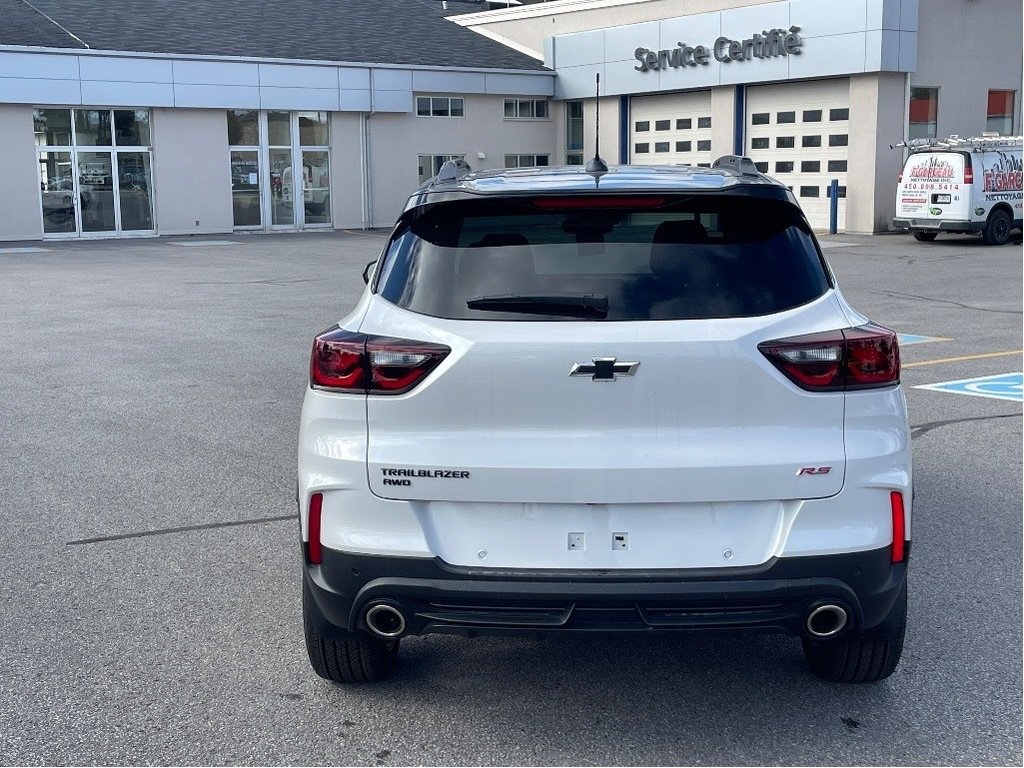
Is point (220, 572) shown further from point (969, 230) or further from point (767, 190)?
point (969, 230)

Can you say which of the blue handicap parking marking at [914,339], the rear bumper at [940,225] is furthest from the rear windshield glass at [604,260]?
the rear bumper at [940,225]

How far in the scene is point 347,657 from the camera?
416 centimetres

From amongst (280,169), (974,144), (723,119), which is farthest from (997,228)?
(280,169)

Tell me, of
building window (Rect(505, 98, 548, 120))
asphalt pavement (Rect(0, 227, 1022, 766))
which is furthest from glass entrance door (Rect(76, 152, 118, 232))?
asphalt pavement (Rect(0, 227, 1022, 766))

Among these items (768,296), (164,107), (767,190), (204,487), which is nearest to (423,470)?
(768,296)

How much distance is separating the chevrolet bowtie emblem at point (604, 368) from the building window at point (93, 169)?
106 ft

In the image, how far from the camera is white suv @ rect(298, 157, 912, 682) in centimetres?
355

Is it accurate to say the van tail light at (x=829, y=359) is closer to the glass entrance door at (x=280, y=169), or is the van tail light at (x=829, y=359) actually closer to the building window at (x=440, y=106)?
the glass entrance door at (x=280, y=169)

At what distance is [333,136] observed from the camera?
37.2 meters

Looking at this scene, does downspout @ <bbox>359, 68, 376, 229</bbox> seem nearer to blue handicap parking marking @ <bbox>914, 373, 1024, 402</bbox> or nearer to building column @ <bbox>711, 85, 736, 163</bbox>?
building column @ <bbox>711, 85, 736, 163</bbox>

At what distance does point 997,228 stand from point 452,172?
2509 cm

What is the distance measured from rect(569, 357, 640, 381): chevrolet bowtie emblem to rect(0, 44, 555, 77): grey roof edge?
31.4 metres

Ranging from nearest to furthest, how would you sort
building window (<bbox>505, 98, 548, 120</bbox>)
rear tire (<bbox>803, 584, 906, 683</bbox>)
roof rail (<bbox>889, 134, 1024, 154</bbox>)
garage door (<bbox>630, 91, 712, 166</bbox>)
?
1. rear tire (<bbox>803, 584, 906, 683</bbox>)
2. roof rail (<bbox>889, 134, 1024, 154</bbox>)
3. garage door (<bbox>630, 91, 712, 166</bbox>)
4. building window (<bbox>505, 98, 548, 120</bbox>)

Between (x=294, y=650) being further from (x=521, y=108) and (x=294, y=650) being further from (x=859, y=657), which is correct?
(x=521, y=108)
